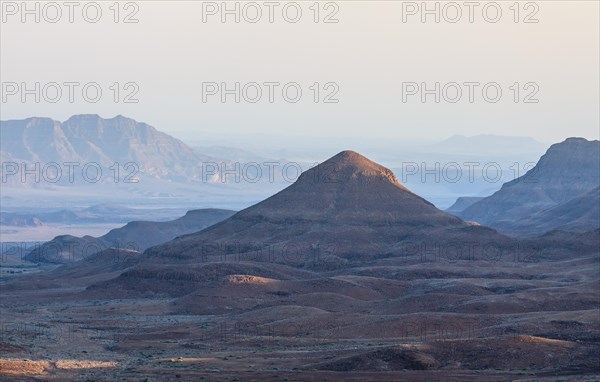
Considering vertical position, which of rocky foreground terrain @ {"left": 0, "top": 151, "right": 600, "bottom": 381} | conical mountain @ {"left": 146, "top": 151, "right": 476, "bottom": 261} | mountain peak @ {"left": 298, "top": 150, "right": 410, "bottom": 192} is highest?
mountain peak @ {"left": 298, "top": 150, "right": 410, "bottom": 192}

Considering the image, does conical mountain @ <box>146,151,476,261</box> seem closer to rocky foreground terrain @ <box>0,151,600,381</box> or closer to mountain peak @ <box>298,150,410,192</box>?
mountain peak @ <box>298,150,410,192</box>

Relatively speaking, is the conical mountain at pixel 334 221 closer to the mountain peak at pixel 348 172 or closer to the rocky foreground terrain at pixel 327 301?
the mountain peak at pixel 348 172

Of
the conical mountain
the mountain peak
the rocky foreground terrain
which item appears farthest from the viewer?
the mountain peak

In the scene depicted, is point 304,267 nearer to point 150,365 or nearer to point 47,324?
point 47,324

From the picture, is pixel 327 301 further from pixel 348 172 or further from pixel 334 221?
pixel 348 172

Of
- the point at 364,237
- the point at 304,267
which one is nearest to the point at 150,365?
the point at 304,267

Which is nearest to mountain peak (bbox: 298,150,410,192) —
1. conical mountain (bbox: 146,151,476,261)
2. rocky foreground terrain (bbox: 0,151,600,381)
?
conical mountain (bbox: 146,151,476,261)

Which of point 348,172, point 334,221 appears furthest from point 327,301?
point 348,172
